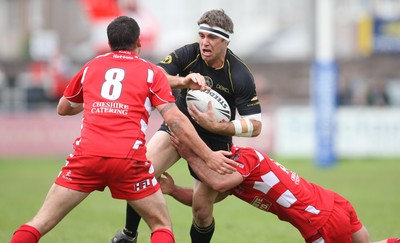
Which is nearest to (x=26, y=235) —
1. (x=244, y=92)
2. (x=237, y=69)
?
(x=244, y=92)

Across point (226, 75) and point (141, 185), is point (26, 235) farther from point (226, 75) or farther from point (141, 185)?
point (226, 75)

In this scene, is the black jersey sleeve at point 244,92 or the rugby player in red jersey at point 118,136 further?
the black jersey sleeve at point 244,92

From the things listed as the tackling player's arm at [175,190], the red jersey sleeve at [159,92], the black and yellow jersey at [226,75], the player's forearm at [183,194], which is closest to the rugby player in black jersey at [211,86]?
the black and yellow jersey at [226,75]

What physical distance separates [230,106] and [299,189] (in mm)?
1279

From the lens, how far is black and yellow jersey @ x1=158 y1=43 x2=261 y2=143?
8.74 meters

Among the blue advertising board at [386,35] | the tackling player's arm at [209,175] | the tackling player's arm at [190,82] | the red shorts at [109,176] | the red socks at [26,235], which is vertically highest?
the tackling player's arm at [190,82]

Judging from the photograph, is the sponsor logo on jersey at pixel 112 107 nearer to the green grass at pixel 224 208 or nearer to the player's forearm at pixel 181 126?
the player's forearm at pixel 181 126

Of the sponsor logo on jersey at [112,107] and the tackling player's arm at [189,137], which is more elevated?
the sponsor logo on jersey at [112,107]

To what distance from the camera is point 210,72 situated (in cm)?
891

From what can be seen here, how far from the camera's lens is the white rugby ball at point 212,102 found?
852cm

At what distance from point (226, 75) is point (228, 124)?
2.05 ft

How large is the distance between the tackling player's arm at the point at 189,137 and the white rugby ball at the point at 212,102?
81 centimetres

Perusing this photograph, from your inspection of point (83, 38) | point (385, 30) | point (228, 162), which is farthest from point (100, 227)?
point (83, 38)

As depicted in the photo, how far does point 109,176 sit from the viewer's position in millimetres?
7160
